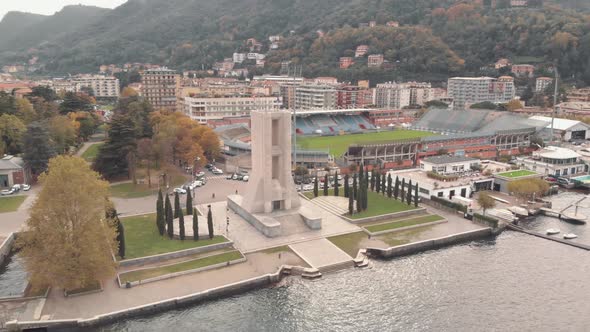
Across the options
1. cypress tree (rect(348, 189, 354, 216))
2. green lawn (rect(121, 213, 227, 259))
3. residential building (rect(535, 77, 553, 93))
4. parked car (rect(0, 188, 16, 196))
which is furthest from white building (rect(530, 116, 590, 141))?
parked car (rect(0, 188, 16, 196))

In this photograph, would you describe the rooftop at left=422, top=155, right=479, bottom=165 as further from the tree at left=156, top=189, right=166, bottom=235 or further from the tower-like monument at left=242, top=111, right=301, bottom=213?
the tree at left=156, top=189, right=166, bottom=235

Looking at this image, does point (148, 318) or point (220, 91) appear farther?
point (220, 91)

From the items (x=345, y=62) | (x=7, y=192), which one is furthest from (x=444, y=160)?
(x=345, y=62)

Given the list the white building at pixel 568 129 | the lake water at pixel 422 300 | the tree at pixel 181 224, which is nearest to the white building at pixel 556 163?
the white building at pixel 568 129

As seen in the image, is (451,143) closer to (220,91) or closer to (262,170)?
(262,170)

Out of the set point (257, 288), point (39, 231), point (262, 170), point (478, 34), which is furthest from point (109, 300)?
point (478, 34)

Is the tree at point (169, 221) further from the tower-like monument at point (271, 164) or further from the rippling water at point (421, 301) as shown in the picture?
the rippling water at point (421, 301)

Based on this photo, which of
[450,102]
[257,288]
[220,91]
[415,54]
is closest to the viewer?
[257,288]
